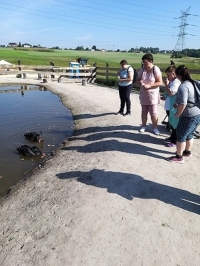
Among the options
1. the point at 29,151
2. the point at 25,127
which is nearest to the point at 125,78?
the point at 25,127

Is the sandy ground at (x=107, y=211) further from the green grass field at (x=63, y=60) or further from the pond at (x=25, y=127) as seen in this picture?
the green grass field at (x=63, y=60)

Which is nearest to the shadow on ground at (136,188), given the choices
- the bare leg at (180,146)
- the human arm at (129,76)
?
the bare leg at (180,146)

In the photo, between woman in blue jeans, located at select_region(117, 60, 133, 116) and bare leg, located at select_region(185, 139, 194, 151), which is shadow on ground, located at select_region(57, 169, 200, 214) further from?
woman in blue jeans, located at select_region(117, 60, 133, 116)

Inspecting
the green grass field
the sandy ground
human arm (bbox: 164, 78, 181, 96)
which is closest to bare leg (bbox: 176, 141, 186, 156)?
the sandy ground

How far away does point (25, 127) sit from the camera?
28.0 feet

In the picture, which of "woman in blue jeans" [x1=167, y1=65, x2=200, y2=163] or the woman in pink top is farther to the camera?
the woman in pink top

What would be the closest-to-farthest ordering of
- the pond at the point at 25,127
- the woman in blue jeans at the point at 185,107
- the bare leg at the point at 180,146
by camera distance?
the woman in blue jeans at the point at 185,107 < the bare leg at the point at 180,146 < the pond at the point at 25,127

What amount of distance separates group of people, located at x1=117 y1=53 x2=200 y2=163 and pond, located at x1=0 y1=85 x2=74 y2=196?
234cm

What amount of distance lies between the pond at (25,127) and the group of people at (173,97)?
7.68 ft

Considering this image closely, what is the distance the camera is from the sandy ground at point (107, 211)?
9.59 feet

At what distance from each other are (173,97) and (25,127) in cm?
481

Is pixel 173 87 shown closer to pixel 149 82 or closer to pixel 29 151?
pixel 149 82

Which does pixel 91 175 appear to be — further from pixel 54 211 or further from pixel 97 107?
pixel 97 107

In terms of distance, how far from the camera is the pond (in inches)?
218
